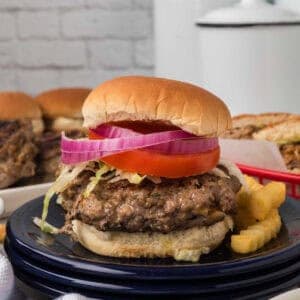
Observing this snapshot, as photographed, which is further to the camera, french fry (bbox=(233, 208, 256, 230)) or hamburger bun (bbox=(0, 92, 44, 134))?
hamburger bun (bbox=(0, 92, 44, 134))

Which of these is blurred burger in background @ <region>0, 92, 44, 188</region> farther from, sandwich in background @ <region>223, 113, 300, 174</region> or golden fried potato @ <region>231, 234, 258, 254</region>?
golden fried potato @ <region>231, 234, 258, 254</region>

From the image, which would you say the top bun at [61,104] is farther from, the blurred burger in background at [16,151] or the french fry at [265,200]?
the french fry at [265,200]

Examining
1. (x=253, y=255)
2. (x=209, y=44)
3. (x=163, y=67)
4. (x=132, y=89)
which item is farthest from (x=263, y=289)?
(x=163, y=67)

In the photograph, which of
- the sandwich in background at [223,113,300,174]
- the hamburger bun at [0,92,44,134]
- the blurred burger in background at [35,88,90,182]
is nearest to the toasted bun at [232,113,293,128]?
the sandwich in background at [223,113,300,174]

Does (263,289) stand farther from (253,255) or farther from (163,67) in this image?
(163,67)

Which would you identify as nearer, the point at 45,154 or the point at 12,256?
the point at 12,256

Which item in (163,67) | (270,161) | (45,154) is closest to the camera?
(270,161)

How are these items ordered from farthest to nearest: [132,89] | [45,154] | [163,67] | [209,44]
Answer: [163,67] < [209,44] < [45,154] < [132,89]

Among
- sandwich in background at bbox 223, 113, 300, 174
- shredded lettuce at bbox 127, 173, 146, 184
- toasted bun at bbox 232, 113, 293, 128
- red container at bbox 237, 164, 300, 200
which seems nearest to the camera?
shredded lettuce at bbox 127, 173, 146, 184
